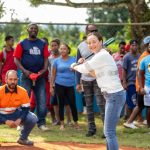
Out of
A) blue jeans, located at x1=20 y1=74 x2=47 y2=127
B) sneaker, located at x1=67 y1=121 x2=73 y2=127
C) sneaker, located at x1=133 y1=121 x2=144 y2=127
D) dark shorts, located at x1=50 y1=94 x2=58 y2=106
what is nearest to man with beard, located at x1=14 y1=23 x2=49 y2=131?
blue jeans, located at x1=20 y1=74 x2=47 y2=127

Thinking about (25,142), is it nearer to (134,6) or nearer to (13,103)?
(13,103)

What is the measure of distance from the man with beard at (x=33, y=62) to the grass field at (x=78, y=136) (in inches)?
18.3

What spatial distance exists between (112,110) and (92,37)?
3.27ft

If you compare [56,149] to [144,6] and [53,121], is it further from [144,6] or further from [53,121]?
[144,6]

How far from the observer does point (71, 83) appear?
1008 cm

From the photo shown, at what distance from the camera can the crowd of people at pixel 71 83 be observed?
657 centimetres

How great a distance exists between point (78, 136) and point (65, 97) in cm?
135

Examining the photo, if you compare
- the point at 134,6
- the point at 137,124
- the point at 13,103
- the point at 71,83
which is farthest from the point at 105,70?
the point at 134,6

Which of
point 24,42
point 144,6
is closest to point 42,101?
point 24,42

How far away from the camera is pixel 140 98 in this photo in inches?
386

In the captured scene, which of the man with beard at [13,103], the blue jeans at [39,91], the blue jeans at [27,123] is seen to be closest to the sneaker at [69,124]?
the blue jeans at [39,91]

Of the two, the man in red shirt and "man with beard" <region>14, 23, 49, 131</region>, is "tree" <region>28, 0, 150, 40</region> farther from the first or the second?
"man with beard" <region>14, 23, 49, 131</region>

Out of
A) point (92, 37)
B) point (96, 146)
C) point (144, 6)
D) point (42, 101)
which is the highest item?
point (144, 6)

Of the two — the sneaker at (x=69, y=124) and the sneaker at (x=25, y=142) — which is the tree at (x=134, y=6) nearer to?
the sneaker at (x=69, y=124)
